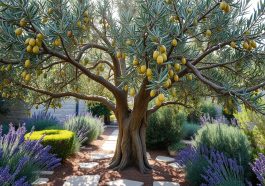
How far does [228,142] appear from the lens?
4.83 metres

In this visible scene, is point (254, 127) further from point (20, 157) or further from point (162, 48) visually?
point (20, 157)

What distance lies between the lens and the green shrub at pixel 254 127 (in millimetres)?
4645

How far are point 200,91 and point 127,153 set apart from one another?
5.92 feet

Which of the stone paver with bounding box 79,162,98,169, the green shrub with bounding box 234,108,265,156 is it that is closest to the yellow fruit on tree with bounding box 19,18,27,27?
the green shrub with bounding box 234,108,265,156

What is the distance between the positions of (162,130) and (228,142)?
3.71 metres

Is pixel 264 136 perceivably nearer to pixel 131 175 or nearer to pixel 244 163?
pixel 244 163

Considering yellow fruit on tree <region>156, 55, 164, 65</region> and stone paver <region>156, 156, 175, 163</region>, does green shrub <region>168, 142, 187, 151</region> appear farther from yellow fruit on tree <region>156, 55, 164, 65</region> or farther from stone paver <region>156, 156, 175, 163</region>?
yellow fruit on tree <region>156, 55, 164, 65</region>

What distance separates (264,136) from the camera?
461 centimetres

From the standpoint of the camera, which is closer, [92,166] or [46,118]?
[92,166]

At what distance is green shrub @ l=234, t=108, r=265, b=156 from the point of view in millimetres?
4645

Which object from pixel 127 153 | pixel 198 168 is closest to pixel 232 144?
pixel 198 168

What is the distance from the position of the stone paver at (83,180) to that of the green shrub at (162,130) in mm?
3419

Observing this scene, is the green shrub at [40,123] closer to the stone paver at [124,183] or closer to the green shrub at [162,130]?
the green shrub at [162,130]

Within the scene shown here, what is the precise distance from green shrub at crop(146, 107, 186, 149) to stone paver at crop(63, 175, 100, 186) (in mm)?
3419
